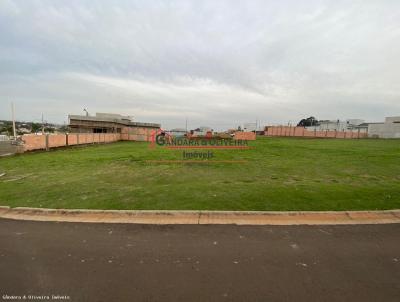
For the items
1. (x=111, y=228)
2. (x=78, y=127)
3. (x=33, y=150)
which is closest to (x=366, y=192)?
(x=111, y=228)

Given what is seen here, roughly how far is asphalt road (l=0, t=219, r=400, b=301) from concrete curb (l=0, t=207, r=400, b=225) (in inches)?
10.4

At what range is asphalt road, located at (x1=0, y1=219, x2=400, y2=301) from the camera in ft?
8.40

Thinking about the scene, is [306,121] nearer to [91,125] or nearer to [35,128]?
[91,125]

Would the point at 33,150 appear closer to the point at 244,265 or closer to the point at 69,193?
the point at 69,193

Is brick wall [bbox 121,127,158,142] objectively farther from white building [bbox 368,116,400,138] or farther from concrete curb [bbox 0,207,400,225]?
white building [bbox 368,116,400,138]

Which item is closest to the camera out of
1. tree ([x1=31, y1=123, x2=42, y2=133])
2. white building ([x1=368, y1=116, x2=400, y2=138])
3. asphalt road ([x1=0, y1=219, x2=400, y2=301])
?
asphalt road ([x1=0, y1=219, x2=400, y2=301])

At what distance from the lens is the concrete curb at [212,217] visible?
4.48 metres

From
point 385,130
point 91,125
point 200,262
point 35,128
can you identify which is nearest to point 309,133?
point 385,130

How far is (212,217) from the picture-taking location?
4.64 metres

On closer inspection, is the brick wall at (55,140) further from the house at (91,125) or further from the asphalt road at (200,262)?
the asphalt road at (200,262)

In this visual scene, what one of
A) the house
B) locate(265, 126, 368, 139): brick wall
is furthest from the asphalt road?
locate(265, 126, 368, 139): brick wall

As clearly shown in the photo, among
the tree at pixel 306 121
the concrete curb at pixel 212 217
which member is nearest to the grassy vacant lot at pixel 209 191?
the concrete curb at pixel 212 217

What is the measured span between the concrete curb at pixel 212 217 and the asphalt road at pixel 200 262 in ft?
0.86

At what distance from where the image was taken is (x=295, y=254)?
3324mm
